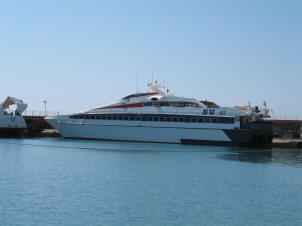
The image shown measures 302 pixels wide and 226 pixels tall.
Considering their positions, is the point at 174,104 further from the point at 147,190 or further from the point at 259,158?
the point at 147,190

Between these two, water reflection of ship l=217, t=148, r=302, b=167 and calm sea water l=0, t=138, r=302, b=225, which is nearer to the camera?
calm sea water l=0, t=138, r=302, b=225

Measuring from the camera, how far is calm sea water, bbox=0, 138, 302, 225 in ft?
44.5

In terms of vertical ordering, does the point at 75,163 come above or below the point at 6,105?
below

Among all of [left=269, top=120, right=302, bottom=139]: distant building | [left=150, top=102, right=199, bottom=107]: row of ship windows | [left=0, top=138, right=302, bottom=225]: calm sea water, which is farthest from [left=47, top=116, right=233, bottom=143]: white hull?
[left=269, top=120, right=302, bottom=139]: distant building

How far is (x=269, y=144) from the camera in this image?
41.3m

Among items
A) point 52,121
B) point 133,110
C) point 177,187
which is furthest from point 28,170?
point 52,121

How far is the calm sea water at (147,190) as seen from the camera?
13.6 m

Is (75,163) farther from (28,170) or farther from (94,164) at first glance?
(28,170)

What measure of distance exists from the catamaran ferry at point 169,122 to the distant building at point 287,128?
12864mm

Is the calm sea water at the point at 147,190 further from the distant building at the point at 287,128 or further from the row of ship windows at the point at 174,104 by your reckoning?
the distant building at the point at 287,128

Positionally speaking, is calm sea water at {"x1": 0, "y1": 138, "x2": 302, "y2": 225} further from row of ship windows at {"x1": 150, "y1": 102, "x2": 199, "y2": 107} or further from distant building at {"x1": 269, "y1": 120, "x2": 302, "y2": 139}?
distant building at {"x1": 269, "y1": 120, "x2": 302, "y2": 139}

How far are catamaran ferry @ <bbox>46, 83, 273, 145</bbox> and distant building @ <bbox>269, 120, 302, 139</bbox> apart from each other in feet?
42.2

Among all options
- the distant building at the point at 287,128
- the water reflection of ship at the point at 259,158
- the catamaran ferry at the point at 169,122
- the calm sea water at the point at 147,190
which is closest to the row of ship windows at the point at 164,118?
the catamaran ferry at the point at 169,122

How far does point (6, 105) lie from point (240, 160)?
33481 millimetres
